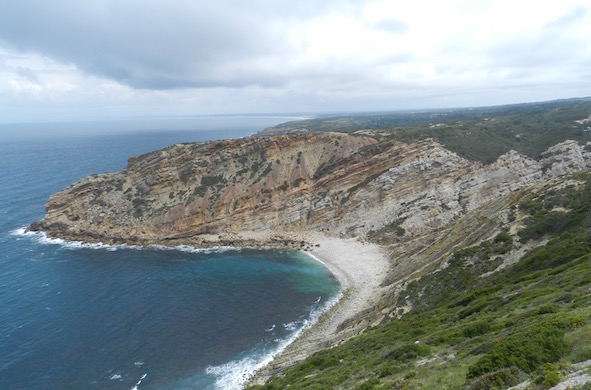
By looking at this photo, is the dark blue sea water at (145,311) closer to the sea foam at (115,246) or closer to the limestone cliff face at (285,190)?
the sea foam at (115,246)

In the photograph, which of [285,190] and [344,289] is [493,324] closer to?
[344,289]

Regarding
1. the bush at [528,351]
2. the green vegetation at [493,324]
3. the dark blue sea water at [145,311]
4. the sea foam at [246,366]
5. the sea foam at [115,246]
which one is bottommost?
the sea foam at [246,366]

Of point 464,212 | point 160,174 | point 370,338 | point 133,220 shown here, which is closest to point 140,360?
point 370,338

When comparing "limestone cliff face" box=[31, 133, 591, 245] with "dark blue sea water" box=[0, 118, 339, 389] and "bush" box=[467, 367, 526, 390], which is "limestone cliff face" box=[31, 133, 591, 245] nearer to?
"dark blue sea water" box=[0, 118, 339, 389]

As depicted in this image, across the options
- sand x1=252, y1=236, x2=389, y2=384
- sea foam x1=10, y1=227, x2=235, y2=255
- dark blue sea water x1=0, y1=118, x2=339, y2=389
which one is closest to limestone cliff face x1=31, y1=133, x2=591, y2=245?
sea foam x1=10, y1=227, x2=235, y2=255

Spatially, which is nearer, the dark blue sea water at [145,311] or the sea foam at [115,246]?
the dark blue sea water at [145,311]

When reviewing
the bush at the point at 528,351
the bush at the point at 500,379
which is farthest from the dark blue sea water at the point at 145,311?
the bush at the point at 500,379
